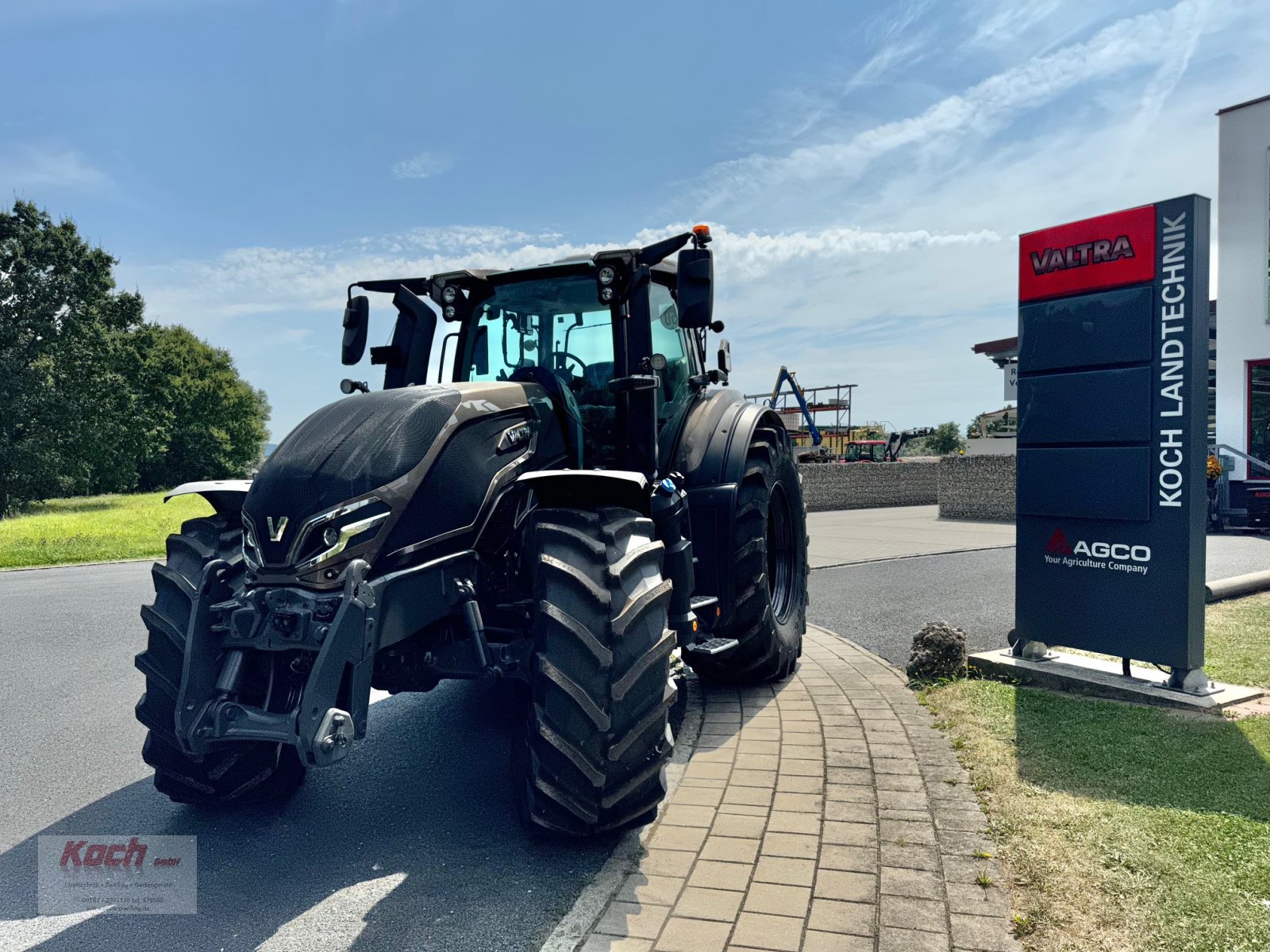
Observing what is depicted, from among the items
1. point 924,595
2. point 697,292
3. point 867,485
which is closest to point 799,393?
point 867,485

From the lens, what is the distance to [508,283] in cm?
485

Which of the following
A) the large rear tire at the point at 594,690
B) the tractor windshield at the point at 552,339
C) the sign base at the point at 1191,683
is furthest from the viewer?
the sign base at the point at 1191,683

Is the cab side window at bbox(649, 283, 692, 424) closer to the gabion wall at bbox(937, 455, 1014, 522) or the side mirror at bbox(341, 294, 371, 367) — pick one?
the side mirror at bbox(341, 294, 371, 367)

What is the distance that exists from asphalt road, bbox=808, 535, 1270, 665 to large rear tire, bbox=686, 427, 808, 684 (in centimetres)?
101

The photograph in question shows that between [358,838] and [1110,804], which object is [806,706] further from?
[358,838]

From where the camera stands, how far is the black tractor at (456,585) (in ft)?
10.1

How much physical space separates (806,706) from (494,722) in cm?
186

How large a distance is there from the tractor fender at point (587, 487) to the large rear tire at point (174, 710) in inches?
49.0

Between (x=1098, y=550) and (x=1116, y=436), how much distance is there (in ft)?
2.36

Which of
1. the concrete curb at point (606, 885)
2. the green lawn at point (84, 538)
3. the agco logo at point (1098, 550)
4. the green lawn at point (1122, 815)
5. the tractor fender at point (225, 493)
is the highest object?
the tractor fender at point (225, 493)

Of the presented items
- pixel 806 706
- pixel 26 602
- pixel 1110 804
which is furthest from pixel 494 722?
pixel 26 602

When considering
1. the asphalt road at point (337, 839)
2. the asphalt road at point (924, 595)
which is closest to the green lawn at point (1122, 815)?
the asphalt road at point (337, 839)

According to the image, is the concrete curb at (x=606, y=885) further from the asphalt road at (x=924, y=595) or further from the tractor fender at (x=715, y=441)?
the asphalt road at (x=924, y=595)

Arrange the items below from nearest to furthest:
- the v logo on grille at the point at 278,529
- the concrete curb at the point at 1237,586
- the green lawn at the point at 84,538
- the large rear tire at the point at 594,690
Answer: the large rear tire at the point at 594,690 < the v logo on grille at the point at 278,529 < the concrete curb at the point at 1237,586 < the green lawn at the point at 84,538
